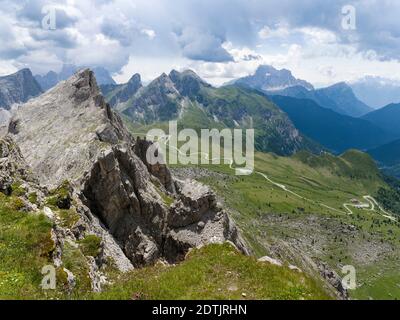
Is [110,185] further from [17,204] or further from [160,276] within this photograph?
[160,276]

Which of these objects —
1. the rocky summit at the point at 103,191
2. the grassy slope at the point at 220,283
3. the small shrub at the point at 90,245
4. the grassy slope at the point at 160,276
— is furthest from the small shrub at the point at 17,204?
the grassy slope at the point at 220,283

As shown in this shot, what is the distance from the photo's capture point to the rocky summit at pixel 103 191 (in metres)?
49.1

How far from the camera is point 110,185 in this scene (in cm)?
6731

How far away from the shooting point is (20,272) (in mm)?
25234

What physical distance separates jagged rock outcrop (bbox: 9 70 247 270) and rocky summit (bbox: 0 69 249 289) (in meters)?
0.15

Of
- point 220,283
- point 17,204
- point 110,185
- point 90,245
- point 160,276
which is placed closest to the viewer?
point 220,283

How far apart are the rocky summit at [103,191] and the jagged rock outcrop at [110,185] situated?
152 millimetres

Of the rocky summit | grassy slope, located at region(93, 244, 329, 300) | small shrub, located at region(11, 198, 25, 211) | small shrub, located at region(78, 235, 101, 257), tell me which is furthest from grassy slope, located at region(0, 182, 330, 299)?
small shrub, located at region(78, 235, 101, 257)

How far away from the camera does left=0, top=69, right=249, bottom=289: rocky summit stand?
161 feet

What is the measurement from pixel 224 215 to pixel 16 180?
2613 centimetres

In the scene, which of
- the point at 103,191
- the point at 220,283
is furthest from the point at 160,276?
the point at 103,191

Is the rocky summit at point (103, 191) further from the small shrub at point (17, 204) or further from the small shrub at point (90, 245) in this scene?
the small shrub at point (17, 204)

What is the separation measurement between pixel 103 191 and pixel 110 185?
57.9 inches
